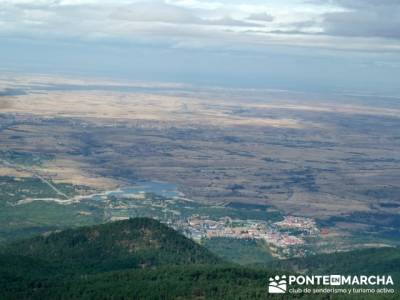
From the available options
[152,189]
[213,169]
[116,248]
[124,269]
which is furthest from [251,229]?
[213,169]

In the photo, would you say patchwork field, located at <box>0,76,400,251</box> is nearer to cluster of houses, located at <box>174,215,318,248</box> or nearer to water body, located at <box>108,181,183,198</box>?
water body, located at <box>108,181,183,198</box>

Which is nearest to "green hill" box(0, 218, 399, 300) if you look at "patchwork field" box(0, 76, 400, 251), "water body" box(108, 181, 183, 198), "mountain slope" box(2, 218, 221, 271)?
"mountain slope" box(2, 218, 221, 271)

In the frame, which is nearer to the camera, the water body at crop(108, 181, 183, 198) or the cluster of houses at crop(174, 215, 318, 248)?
the cluster of houses at crop(174, 215, 318, 248)

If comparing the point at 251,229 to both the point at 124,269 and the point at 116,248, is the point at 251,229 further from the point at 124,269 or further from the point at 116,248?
the point at 124,269

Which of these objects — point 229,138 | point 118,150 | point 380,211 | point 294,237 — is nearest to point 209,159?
point 118,150

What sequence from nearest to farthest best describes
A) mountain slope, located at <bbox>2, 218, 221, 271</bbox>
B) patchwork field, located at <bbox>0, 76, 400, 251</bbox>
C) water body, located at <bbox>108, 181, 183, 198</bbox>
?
mountain slope, located at <bbox>2, 218, 221, 271</bbox> → patchwork field, located at <bbox>0, 76, 400, 251</bbox> → water body, located at <bbox>108, 181, 183, 198</bbox>

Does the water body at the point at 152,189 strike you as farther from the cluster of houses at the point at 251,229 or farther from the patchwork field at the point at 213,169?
the cluster of houses at the point at 251,229

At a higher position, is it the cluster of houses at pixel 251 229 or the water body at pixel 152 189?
the water body at pixel 152 189

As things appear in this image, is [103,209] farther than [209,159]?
No

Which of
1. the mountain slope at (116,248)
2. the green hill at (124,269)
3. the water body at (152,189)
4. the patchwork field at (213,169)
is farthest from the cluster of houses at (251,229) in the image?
the mountain slope at (116,248)

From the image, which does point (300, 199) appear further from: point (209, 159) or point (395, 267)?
point (395, 267)

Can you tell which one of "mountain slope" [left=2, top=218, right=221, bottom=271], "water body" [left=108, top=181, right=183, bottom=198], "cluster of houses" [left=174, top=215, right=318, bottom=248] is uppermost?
"mountain slope" [left=2, top=218, right=221, bottom=271]
